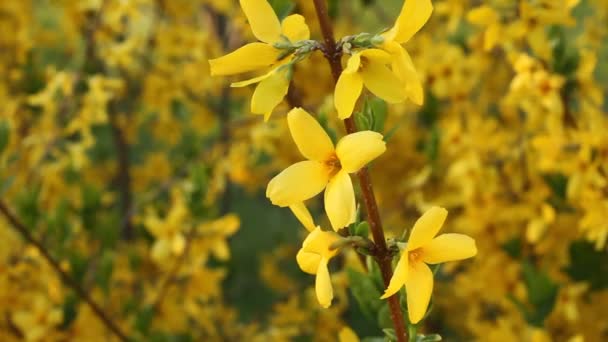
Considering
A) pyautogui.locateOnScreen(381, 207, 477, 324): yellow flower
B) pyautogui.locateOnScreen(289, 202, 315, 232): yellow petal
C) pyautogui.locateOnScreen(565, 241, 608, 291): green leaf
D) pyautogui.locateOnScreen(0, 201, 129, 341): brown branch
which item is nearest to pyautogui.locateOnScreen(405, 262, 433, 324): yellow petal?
pyautogui.locateOnScreen(381, 207, 477, 324): yellow flower

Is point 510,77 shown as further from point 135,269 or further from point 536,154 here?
point 135,269

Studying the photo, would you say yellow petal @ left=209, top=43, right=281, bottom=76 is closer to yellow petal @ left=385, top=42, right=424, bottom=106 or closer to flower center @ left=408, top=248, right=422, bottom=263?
yellow petal @ left=385, top=42, right=424, bottom=106

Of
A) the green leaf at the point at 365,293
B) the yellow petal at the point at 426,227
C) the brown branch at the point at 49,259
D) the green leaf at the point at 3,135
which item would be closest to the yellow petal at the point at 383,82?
the yellow petal at the point at 426,227

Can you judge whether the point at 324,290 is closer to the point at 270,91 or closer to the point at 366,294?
the point at 270,91

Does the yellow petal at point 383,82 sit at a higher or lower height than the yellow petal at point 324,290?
higher

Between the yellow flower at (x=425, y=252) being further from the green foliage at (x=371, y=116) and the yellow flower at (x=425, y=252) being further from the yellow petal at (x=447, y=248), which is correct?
the green foliage at (x=371, y=116)

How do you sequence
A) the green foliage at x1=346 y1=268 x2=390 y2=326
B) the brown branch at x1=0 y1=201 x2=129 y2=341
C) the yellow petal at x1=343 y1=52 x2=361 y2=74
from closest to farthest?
1. the yellow petal at x1=343 y1=52 x2=361 y2=74
2. the green foliage at x1=346 y1=268 x2=390 y2=326
3. the brown branch at x1=0 y1=201 x2=129 y2=341

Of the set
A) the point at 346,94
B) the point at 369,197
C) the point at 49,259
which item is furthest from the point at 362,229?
the point at 49,259
